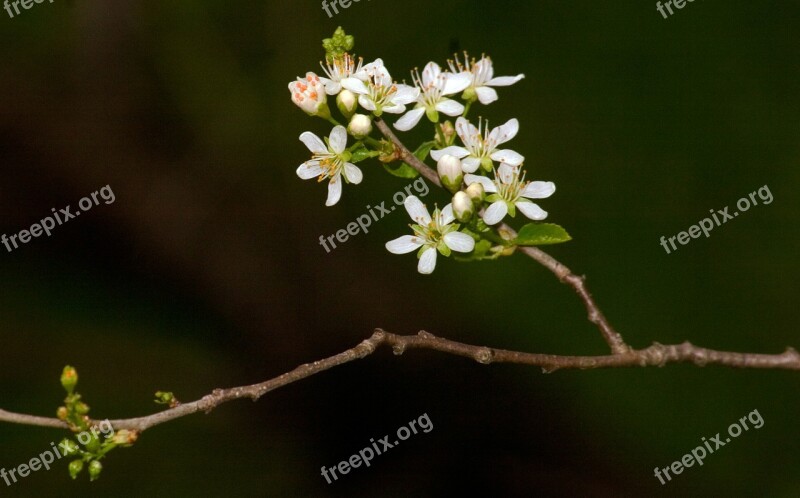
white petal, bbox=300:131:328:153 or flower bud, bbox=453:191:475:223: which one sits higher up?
white petal, bbox=300:131:328:153

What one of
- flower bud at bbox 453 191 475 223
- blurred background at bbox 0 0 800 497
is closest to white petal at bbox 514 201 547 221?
flower bud at bbox 453 191 475 223

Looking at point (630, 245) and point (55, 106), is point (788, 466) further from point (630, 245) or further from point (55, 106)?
point (55, 106)

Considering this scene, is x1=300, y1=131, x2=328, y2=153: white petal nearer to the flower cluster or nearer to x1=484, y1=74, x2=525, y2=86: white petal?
the flower cluster

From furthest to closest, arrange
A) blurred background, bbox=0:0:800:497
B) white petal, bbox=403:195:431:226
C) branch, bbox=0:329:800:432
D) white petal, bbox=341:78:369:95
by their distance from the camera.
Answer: blurred background, bbox=0:0:800:497, white petal, bbox=403:195:431:226, white petal, bbox=341:78:369:95, branch, bbox=0:329:800:432

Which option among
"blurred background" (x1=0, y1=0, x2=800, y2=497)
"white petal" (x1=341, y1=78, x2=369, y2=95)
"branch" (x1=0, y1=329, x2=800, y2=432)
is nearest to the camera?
"branch" (x1=0, y1=329, x2=800, y2=432)

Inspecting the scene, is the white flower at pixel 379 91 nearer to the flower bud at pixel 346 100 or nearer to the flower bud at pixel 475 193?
the flower bud at pixel 346 100

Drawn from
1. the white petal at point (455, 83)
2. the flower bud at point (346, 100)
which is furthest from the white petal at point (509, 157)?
the flower bud at point (346, 100)

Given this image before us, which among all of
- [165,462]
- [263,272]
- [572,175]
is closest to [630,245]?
[572,175]

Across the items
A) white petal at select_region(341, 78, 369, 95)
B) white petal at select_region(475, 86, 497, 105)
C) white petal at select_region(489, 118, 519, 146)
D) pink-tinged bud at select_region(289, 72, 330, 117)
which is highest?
pink-tinged bud at select_region(289, 72, 330, 117)
